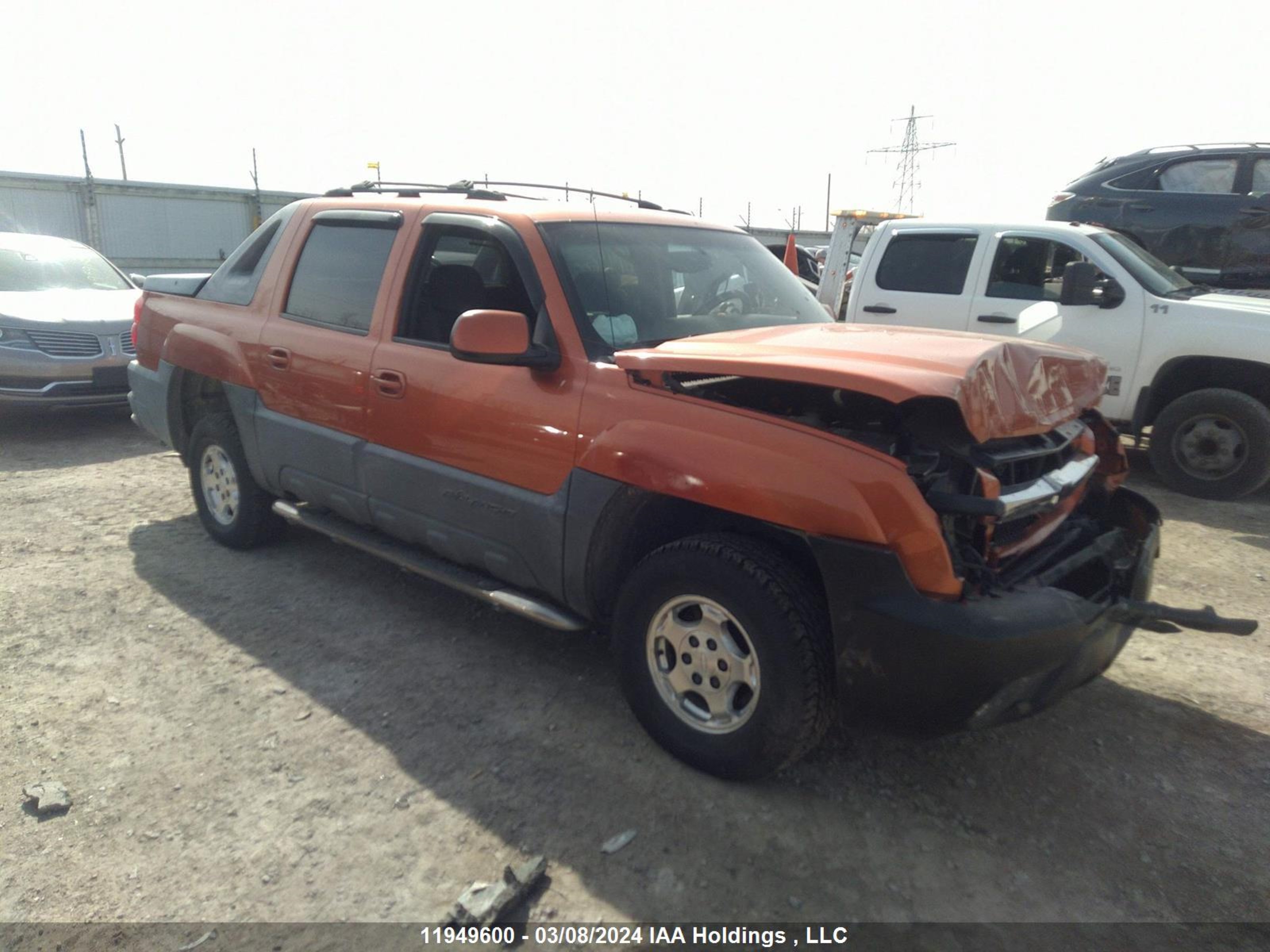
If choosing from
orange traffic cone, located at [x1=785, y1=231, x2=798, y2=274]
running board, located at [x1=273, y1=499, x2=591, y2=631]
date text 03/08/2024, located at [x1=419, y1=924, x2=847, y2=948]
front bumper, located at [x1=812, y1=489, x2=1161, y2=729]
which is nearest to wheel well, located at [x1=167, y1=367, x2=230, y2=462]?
running board, located at [x1=273, y1=499, x2=591, y2=631]

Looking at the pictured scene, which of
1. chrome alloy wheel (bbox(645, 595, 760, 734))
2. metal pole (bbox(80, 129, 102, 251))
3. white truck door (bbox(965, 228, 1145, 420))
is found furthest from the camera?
metal pole (bbox(80, 129, 102, 251))

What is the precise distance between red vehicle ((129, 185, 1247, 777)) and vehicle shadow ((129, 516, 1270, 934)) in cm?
26

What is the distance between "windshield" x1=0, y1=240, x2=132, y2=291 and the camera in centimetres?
854

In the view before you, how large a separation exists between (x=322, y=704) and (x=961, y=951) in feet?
7.79

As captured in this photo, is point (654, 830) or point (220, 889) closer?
point (220, 889)

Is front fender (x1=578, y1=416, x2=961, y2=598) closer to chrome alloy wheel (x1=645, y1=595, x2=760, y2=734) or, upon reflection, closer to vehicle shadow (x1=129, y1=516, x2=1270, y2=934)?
chrome alloy wheel (x1=645, y1=595, x2=760, y2=734)

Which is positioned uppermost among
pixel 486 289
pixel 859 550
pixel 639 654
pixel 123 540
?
pixel 486 289

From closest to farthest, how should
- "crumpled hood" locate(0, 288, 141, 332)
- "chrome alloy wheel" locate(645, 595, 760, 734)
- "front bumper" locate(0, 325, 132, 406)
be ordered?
1. "chrome alloy wheel" locate(645, 595, 760, 734)
2. "front bumper" locate(0, 325, 132, 406)
3. "crumpled hood" locate(0, 288, 141, 332)

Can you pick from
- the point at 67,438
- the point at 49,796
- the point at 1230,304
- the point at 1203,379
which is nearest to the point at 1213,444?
the point at 1203,379

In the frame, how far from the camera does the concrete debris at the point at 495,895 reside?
2.33 m

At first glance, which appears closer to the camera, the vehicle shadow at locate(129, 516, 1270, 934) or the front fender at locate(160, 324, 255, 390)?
the vehicle shadow at locate(129, 516, 1270, 934)

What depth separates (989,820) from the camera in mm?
2775

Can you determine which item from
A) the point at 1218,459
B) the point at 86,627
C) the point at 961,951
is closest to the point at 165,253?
the point at 86,627

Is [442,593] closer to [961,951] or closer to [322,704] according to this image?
[322,704]
